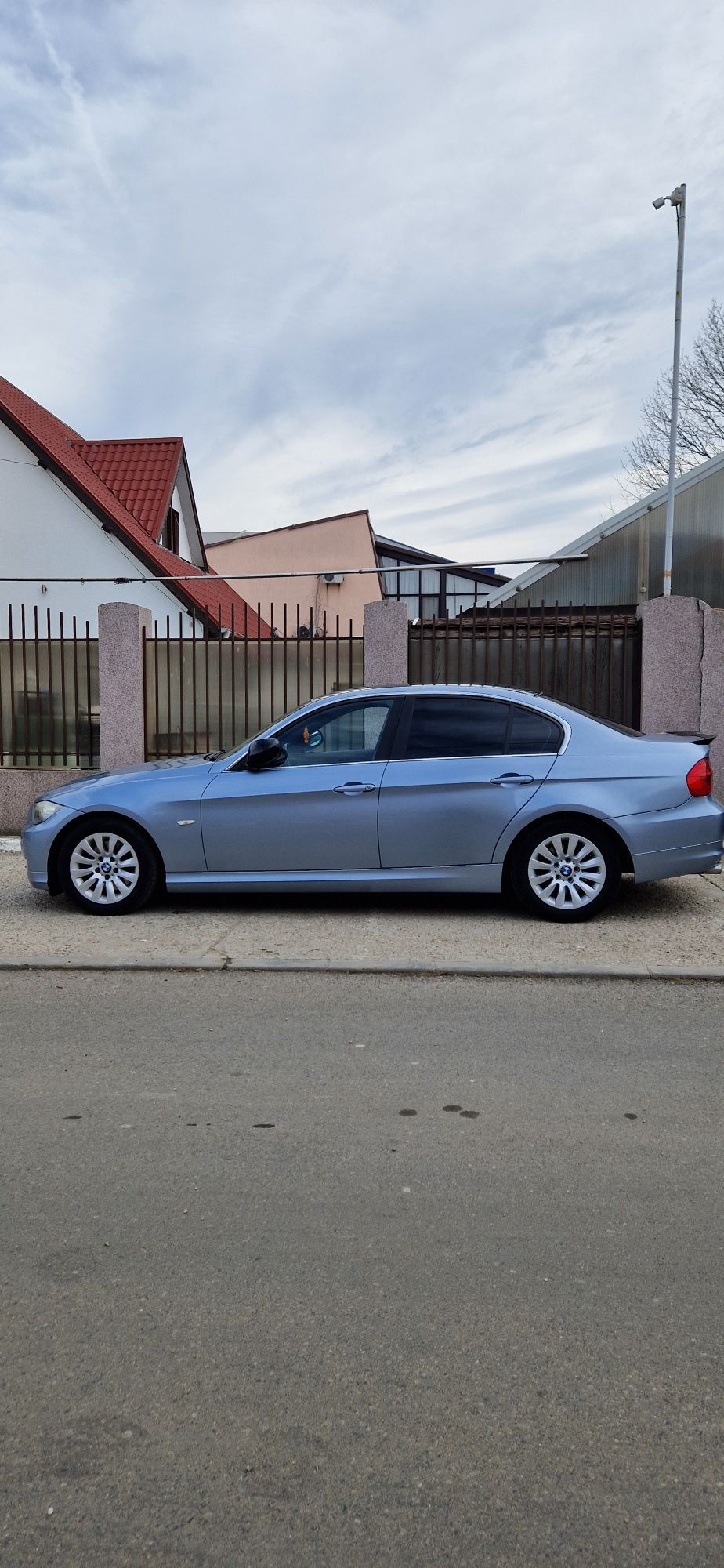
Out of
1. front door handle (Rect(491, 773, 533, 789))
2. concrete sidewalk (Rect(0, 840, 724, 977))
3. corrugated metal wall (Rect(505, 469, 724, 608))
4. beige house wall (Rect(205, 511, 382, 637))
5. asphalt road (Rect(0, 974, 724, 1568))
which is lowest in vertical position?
asphalt road (Rect(0, 974, 724, 1568))

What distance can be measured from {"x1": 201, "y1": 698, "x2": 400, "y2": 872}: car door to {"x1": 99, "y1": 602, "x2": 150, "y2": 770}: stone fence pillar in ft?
15.3

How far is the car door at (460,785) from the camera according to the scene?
7.21 meters

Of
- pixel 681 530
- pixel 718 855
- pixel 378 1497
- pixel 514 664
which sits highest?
pixel 681 530

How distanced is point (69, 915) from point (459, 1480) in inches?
232

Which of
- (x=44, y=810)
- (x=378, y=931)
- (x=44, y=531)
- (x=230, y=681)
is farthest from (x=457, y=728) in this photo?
A: (x=44, y=531)

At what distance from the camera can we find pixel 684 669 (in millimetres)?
11125

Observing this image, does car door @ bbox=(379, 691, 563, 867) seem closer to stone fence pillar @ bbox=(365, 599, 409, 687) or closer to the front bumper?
the front bumper

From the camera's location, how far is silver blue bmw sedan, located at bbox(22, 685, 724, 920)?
7203mm

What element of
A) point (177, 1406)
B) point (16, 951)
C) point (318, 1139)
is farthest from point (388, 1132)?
point (16, 951)

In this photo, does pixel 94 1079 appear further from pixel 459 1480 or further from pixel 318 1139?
pixel 459 1480

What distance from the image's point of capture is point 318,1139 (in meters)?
3.89

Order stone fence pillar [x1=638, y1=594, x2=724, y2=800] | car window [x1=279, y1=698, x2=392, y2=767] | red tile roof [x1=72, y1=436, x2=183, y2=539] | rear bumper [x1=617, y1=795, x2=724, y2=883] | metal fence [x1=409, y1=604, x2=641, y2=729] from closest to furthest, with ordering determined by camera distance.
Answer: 1. rear bumper [x1=617, y1=795, x2=724, y2=883]
2. car window [x1=279, y1=698, x2=392, y2=767]
3. stone fence pillar [x1=638, y1=594, x2=724, y2=800]
4. metal fence [x1=409, y1=604, x2=641, y2=729]
5. red tile roof [x1=72, y1=436, x2=183, y2=539]

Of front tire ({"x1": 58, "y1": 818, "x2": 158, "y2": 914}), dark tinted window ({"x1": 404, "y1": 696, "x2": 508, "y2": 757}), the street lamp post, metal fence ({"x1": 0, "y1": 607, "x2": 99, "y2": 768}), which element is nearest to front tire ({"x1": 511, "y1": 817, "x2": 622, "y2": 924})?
dark tinted window ({"x1": 404, "y1": 696, "x2": 508, "y2": 757})

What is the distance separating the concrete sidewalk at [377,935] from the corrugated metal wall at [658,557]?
403 inches
